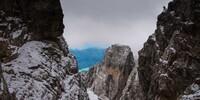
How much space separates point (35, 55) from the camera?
98.2 ft

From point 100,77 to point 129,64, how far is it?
6.65 m

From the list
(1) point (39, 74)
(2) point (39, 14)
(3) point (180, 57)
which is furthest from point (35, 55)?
(3) point (180, 57)

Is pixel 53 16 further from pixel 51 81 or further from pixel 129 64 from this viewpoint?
pixel 129 64

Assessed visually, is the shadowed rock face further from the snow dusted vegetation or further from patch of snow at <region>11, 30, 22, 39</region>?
the snow dusted vegetation

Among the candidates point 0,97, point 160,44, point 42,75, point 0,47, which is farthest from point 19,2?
point 160,44

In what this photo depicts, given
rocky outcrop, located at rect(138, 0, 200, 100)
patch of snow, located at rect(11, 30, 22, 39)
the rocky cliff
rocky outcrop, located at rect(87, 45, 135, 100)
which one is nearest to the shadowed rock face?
the rocky cliff

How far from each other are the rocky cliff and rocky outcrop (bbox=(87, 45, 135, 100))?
63853 mm

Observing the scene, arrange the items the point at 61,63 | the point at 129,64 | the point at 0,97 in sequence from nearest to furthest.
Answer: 1. the point at 0,97
2. the point at 61,63
3. the point at 129,64

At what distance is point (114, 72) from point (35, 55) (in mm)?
70949

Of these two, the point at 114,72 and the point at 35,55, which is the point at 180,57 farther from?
the point at 114,72

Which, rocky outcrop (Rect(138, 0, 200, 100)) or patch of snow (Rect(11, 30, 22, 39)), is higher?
patch of snow (Rect(11, 30, 22, 39))

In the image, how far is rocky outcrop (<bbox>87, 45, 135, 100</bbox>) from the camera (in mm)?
98812

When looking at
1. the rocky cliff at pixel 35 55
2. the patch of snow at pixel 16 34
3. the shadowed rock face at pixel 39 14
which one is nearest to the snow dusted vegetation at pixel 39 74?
the rocky cliff at pixel 35 55

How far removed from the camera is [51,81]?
28672mm
